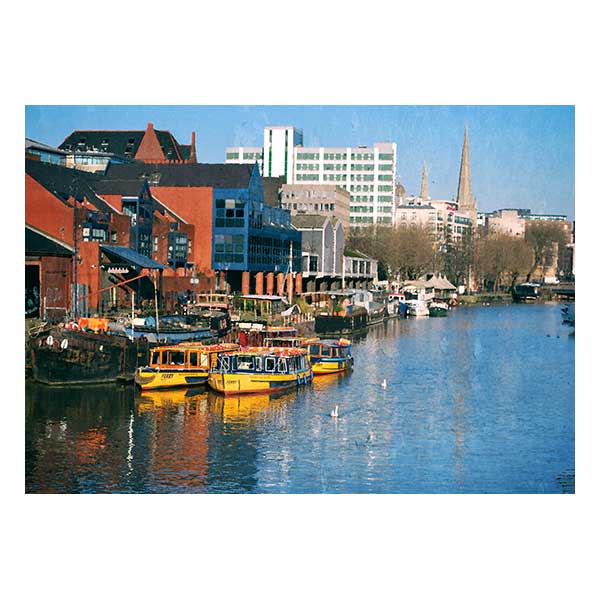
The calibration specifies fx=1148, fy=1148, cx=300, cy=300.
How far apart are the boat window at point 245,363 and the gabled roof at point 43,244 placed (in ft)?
16.3

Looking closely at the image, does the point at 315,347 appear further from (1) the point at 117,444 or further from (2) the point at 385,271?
(2) the point at 385,271

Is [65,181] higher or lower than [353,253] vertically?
higher

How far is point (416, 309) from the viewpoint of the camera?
6025 centimetres

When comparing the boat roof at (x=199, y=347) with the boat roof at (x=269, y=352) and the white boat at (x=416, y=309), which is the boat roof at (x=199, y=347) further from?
the white boat at (x=416, y=309)

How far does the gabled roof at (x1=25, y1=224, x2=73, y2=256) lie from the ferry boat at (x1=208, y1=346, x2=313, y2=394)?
469cm

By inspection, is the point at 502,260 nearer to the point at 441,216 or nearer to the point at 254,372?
the point at 254,372

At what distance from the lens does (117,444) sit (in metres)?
22.1

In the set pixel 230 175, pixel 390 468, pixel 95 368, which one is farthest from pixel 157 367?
pixel 230 175

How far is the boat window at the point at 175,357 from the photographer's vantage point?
1159 inches

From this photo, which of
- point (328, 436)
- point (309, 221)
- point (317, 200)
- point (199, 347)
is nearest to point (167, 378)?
point (199, 347)

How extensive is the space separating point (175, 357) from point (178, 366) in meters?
0.64

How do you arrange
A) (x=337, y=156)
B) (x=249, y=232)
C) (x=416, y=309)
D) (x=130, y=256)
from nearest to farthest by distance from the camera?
(x=130, y=256) → (x=249, y=232) → (x=337, y=156) → (x=416, y=309)

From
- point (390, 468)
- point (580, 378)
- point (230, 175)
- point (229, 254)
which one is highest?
point (230, 175)

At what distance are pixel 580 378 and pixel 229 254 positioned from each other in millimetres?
20944
